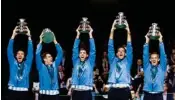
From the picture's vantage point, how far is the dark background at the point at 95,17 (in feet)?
52.2

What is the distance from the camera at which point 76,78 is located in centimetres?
1258

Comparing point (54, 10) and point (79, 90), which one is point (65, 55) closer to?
point (54, 10)

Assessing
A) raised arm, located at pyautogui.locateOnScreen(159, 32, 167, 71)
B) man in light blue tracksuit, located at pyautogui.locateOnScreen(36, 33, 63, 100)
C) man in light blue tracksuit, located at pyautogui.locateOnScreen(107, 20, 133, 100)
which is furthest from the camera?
man in light blue tracksuit, located at pyautogui.locateOnScreen(36, 33, 63, 100)

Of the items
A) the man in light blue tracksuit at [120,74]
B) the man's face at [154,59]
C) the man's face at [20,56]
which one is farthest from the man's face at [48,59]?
the man's face at [154,59]

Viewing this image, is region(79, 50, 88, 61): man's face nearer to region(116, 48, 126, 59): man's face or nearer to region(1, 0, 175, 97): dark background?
region(116, 48, 126, 59): man's face

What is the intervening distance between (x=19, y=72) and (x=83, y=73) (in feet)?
4.09

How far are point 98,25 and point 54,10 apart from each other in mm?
1173

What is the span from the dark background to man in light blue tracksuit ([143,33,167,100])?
330 centimetres

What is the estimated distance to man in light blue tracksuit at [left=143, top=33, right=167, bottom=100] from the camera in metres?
12.3

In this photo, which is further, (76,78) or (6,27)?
(6,27)

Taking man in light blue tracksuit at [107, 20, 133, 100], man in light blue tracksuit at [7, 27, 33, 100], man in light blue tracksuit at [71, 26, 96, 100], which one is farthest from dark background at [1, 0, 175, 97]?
man in light blue tracksuit at [107, 20, 133, 100]

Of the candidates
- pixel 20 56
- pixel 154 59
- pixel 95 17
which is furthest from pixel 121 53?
pixel 95 17

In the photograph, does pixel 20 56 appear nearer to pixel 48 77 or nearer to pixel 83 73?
pixel 48 77

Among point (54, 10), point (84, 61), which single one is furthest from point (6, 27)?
point (84, 61)
